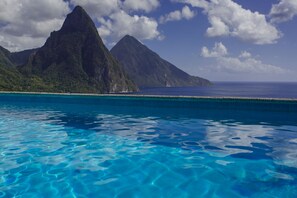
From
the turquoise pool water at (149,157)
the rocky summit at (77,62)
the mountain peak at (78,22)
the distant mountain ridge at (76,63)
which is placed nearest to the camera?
the turquoise pool water at (149,157)

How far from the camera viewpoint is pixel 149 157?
7148mm

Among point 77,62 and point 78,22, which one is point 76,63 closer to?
point 77,62

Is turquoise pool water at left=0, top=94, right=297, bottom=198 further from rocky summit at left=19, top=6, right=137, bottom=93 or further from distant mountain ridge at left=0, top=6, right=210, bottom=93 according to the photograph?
rocky summit at left=19, top=6, right=137, bottom=93

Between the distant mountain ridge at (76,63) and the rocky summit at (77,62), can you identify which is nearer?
the distant mountain ridge at (76,63)

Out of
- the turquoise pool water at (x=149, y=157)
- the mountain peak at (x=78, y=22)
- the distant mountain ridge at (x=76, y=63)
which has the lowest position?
the turquoise pool water at (x=149, y=157)

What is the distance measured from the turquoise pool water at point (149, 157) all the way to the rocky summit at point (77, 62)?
124 meters

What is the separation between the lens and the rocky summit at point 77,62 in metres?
142

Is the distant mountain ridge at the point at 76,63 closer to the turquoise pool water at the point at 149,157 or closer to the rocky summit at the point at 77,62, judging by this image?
the rocky summit at the point at 77,62

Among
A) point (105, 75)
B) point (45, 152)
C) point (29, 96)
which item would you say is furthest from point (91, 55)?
point (45, 152)

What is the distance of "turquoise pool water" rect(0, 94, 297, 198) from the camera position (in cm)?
510

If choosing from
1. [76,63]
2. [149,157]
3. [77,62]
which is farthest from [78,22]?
[149,157]

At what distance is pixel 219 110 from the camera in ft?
56.1

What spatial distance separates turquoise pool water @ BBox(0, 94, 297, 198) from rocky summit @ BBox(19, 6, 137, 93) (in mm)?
123686

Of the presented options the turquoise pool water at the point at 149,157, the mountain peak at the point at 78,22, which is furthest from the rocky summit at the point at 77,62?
the turquoise pool water at the point at 149,157
